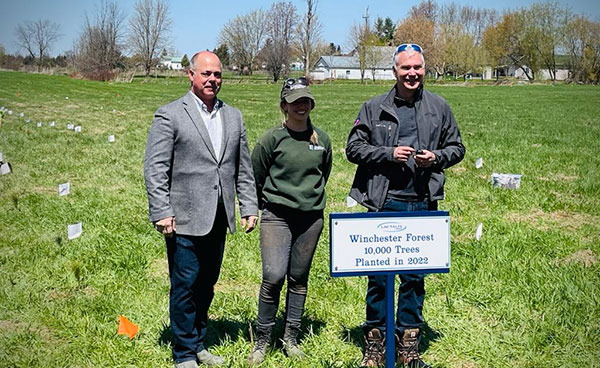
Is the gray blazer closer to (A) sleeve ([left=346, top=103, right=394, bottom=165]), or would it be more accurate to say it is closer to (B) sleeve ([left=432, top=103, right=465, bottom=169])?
(A) sleeve ([left=346, top=103, right=394, bottom=165])

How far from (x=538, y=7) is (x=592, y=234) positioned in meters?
86.4

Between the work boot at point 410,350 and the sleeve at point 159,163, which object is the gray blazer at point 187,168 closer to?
the sleeve at point 159,163

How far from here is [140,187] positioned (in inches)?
341

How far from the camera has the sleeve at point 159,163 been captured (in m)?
3.46

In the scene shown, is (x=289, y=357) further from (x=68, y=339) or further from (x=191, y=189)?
(x=68, y=339)

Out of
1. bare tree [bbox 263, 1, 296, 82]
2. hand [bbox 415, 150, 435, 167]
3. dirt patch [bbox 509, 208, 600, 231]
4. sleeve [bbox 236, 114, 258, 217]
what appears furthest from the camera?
bare tree [bbox 263, 1, 296, 82]

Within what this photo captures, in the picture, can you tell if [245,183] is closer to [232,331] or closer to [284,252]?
[284,252]

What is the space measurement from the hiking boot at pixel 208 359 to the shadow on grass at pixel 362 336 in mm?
904

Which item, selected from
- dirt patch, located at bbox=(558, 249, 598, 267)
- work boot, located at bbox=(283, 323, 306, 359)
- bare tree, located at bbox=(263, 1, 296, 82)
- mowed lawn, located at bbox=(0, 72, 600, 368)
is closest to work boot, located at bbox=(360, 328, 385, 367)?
mowed lawn, located at bbox=(0, 72, 600, 368)

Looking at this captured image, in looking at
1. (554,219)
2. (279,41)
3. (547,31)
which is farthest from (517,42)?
(554,219)

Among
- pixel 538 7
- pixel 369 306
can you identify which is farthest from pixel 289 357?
pixel 538 7

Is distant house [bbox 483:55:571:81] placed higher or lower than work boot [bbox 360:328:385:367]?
higher

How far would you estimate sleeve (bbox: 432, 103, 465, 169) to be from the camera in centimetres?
359

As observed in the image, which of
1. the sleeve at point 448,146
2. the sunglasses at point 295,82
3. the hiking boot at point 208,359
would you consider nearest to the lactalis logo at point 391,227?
the sleeve at point 448,146
